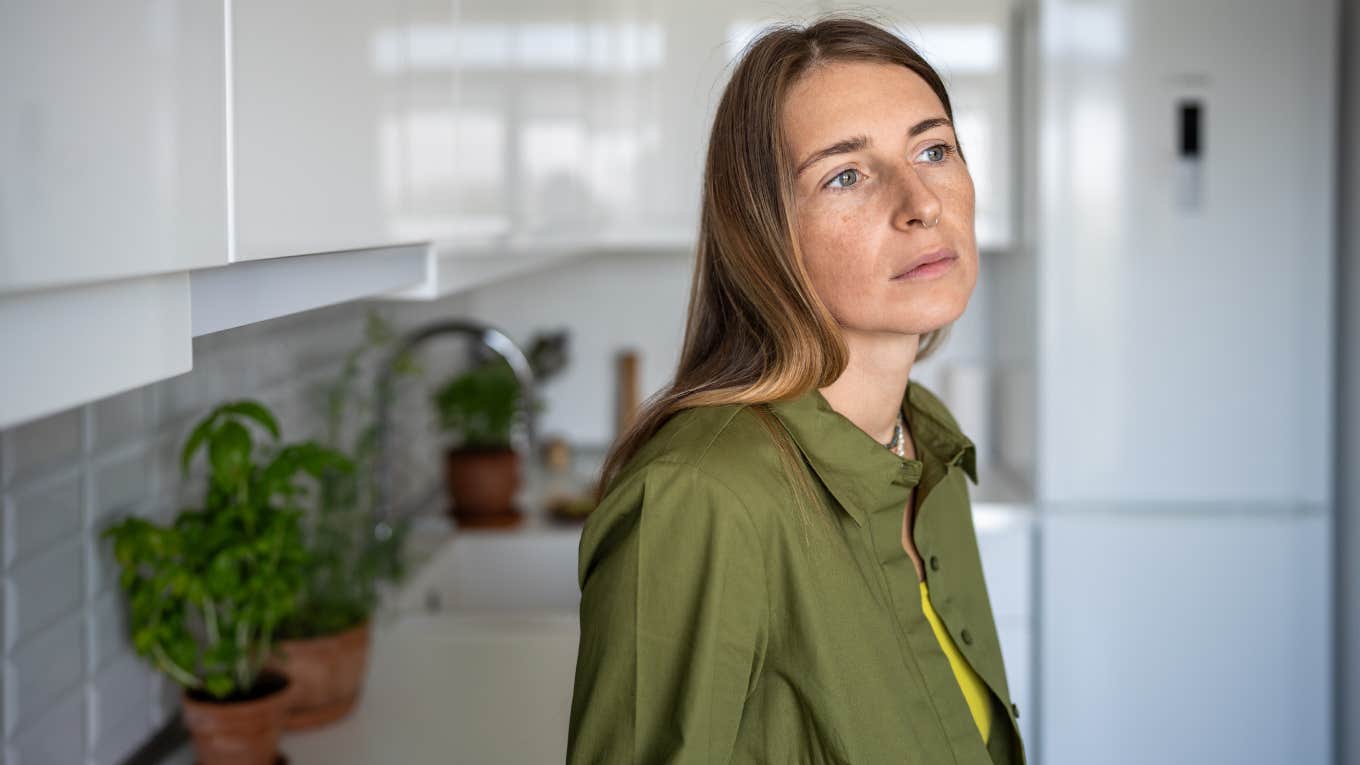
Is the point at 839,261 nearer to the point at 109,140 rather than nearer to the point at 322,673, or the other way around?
the point at 109,140

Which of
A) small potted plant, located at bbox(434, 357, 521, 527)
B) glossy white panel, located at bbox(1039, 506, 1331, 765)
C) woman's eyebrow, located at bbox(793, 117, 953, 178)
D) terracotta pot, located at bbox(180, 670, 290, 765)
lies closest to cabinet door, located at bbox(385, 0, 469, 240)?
woman's eyebrow, located at bbox(793, 117, 953, 178)

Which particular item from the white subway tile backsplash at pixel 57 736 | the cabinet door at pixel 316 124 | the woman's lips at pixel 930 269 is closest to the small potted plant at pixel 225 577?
the white subway tile backsplash at pixel 57 736

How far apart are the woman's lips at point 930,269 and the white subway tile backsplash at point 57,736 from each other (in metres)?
1.03

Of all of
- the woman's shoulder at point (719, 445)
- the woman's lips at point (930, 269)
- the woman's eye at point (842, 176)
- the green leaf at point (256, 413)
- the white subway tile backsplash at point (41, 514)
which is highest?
the woman's eye at point (842, 176)

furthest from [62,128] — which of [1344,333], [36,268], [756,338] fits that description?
[1344,333]

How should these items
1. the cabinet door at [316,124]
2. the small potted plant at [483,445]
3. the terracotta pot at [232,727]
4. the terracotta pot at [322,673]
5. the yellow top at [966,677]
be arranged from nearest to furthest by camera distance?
1. the cabinet door at [316,124]
2. the yellow top at [966,677]
3. the terracotta pot at [232,727]
4. the terracotta pot at [322,673]
5. the small potted plant at [483,445]

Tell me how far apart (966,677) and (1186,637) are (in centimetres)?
179

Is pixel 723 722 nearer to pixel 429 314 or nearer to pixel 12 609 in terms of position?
pixel 12 609

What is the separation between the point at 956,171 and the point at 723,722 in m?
0.51

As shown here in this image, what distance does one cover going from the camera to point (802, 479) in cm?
107

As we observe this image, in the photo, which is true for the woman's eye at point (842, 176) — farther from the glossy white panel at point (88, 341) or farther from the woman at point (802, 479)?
the glossy white panel at point (88, 341)

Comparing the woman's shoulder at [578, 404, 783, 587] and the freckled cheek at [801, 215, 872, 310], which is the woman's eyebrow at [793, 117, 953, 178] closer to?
the freckled cheek at [801, 215, 872, 310]

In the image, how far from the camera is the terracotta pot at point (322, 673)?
5.82 ft

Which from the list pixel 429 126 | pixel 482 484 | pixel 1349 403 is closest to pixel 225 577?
pixel 429 126
